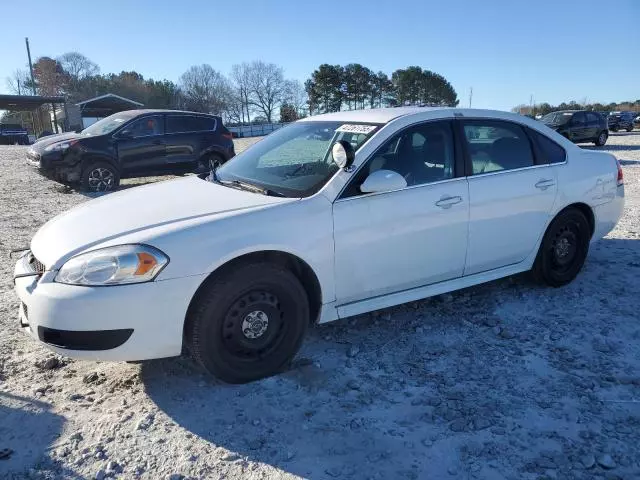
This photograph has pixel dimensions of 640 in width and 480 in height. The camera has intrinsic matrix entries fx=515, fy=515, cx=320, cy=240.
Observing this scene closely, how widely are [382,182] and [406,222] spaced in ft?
1.20

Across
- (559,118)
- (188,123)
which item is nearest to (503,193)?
(188,123)

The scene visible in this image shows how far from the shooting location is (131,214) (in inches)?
130

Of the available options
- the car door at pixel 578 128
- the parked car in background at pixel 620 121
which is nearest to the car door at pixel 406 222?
the car door at pixel 578 128

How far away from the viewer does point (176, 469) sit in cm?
248

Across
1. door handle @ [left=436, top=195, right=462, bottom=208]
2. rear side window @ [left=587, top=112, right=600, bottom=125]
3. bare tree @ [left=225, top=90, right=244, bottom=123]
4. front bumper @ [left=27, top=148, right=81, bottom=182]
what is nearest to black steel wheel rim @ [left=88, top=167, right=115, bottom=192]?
front bumper @ [left=27, top=148, right=81, bottom=182]

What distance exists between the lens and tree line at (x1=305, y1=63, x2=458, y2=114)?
67.2m

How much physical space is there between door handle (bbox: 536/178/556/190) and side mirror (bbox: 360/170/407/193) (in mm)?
1537

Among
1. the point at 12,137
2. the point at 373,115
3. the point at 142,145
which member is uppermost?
the point at 12,137

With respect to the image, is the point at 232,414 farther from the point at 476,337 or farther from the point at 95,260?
the point at 476,337

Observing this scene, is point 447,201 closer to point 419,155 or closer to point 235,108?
point 419,155

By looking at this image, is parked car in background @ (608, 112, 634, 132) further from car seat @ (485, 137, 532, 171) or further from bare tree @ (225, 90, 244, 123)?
bare tree @ (225, 90, 244, 123)

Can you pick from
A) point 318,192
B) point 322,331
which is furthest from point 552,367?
point 318,192

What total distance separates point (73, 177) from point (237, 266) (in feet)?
29.3

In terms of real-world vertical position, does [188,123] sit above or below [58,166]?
above
